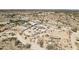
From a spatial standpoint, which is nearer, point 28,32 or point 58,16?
point 28,32

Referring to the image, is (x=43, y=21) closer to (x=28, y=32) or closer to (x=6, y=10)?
(x=28, y=32)

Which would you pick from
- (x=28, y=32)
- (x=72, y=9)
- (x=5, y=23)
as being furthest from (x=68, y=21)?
(x=5, y=23)
